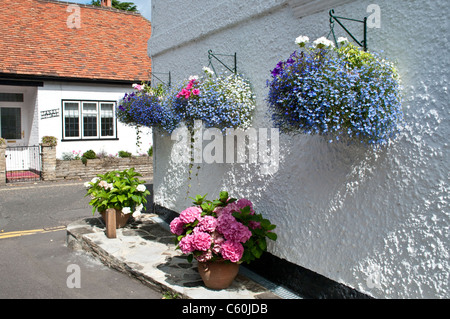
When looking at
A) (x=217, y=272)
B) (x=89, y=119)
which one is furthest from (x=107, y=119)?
(x=217, y=272)

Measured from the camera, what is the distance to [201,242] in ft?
13.3

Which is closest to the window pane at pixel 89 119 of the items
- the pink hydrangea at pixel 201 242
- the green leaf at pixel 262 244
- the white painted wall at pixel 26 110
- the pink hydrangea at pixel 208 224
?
the white painted wall at pixel 26 110

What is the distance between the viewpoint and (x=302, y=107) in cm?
307

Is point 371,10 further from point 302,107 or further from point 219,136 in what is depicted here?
point 219,136

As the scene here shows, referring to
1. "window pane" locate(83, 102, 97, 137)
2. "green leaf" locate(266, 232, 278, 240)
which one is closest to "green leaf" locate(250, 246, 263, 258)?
"green leaf" locate(266, 232, 278, 240)

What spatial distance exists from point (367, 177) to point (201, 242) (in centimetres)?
172

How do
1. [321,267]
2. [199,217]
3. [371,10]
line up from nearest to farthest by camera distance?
[371,10]
[321,267]
[199,217]

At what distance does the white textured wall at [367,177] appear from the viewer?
119 inches

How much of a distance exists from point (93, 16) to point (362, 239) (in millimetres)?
18278

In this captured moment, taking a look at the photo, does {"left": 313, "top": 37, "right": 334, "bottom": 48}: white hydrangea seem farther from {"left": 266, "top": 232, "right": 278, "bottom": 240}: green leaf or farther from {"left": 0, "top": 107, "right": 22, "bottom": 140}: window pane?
{"left": 0, "top": 107, "right": 22, "bottom": 140}: window pane

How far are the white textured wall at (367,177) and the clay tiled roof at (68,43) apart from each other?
11.1m

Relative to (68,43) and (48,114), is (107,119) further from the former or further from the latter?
(68,43)

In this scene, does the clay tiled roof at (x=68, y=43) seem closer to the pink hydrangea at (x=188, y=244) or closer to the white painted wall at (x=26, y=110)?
the white painted wall at (x=26, y=110)

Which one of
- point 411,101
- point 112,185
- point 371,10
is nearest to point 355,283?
point 411,101
